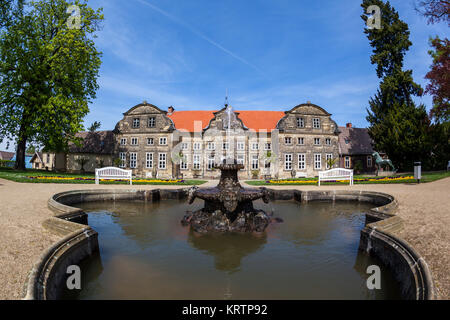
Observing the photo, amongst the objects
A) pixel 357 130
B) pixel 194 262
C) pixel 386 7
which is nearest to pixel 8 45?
pixel 194 262

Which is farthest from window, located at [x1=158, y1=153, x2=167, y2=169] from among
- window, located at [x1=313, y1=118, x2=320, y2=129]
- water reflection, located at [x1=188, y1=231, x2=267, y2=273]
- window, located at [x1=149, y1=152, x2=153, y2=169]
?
water reflection, located at [x1=188, y1=231, x2=267, y2=273]

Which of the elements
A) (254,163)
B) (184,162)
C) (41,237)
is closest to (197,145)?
(184,162)

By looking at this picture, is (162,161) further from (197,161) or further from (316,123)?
(316,123)

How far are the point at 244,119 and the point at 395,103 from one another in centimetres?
1833

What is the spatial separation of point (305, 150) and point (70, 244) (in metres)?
31.4

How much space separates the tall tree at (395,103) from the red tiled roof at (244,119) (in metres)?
12.6

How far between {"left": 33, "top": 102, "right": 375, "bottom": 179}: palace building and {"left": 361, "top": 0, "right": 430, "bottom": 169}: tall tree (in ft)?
22.5

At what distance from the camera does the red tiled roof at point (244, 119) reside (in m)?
33.4

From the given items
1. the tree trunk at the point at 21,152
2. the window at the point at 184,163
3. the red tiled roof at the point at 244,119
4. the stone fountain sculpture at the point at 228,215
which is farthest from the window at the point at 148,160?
the stone fountain sculpture at the point at 228,215

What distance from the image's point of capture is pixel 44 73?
2159cm

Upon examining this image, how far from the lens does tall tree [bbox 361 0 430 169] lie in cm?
2305

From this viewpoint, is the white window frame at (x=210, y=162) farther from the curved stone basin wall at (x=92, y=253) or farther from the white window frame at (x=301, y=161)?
the curved stone basin wall at (x=92, y=253)

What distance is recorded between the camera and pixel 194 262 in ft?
15.3

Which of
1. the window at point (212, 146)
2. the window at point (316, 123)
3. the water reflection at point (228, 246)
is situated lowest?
the water reflection at point (228, 246)
